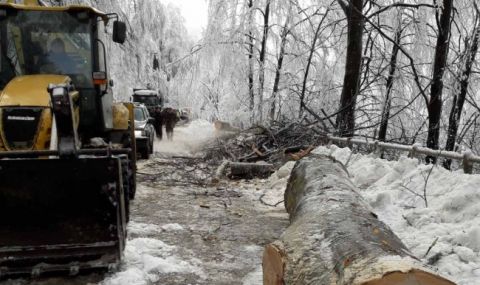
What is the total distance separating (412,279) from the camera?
7.09ft

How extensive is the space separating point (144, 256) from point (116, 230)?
511 millimetres

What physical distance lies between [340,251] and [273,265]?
60 centimetres

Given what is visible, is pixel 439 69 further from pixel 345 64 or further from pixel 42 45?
pixel 42 45

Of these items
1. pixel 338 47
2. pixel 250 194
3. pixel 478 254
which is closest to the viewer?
pixel 478 254

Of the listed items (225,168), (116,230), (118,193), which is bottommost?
(225,168)

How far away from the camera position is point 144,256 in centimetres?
472

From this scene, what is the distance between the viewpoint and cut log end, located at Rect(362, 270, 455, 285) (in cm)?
215

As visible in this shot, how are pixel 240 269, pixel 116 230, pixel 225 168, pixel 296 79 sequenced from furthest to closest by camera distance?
1. pixel 296 79
2. pixel 225 168
3. pixel 240 269
4. pixel 116 230

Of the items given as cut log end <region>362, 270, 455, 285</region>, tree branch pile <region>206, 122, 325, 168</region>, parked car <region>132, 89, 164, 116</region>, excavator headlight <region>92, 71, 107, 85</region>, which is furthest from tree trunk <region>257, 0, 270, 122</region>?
cut log end <region>362, 270, 455, 285</region>

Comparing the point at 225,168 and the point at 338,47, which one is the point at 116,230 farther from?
the point at 338,47

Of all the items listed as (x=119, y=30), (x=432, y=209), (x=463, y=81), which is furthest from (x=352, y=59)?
(x=432, y=209)

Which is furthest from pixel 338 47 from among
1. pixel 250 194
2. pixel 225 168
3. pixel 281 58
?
pixel 250 194

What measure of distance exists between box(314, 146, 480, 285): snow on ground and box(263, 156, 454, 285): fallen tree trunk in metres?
0.59

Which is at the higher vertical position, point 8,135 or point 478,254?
point 8,135
